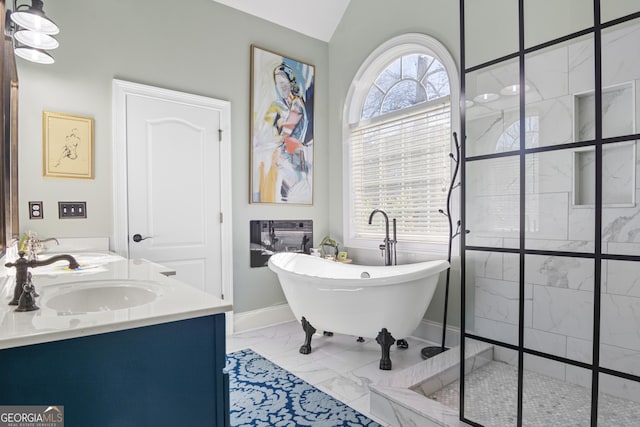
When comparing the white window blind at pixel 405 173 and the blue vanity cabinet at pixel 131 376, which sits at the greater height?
the white window blind at pixel 405 173

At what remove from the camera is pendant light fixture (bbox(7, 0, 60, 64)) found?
73.0 inches

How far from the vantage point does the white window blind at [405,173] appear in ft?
10.2

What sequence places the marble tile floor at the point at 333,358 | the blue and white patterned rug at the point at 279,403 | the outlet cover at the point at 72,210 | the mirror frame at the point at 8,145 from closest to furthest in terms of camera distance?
the mirror frame at the point at 8,145, the blue and white patterned rug at the point at 279,403, the marble tile floor at the point at 333,358, the outlet cover at the point at 72,210

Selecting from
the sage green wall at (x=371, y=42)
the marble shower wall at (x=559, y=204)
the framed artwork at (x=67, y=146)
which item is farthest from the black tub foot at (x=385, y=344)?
the framed artwork at (x=67, y=146)

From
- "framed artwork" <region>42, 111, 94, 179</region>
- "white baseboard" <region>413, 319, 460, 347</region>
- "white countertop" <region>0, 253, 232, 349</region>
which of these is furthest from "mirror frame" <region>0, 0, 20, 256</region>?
"white baseboard" <region>413, 319, 460, 347</region>

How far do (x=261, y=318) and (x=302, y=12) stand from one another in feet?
10.2

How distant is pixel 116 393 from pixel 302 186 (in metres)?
3.03

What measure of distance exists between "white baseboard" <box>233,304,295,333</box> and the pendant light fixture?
2.43 meters

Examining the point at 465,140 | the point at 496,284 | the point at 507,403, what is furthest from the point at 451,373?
the point at 465,140

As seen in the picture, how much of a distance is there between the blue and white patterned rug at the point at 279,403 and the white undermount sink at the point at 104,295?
3.17 ft

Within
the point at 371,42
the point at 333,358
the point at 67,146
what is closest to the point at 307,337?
the point at 333,358

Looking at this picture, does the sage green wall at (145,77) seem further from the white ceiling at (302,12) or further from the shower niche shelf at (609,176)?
the shower niche shelf at (609,176)

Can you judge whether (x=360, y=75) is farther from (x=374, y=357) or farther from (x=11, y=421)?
(x=11, y=421)

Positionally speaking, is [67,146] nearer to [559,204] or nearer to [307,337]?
[307,337]
